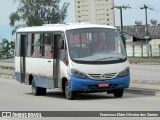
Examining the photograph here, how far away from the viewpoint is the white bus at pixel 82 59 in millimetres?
20502

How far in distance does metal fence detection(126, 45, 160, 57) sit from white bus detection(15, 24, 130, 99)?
5847 cm

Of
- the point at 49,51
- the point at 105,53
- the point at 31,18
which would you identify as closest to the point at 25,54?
the point at 49,51

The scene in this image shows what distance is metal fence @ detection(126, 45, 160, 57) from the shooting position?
266 ft

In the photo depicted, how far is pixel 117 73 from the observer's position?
20.8 metres

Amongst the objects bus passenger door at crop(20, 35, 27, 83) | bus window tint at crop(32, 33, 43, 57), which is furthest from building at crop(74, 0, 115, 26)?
bus window tint at crop(32, 33, 43, 57)

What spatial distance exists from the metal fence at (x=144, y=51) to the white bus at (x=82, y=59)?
2302 inches

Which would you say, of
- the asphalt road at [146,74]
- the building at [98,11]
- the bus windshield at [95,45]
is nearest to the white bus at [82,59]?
the bus windshield at [95,45]

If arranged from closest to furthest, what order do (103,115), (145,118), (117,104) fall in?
1. (145,118)
2. (103,115)
3. (117,104)

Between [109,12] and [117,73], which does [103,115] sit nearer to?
[117,73]

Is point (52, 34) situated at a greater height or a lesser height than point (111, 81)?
greater

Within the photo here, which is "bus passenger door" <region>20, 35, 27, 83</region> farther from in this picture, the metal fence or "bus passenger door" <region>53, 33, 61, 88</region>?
the metal fence

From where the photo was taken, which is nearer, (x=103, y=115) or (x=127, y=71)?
(x=103, y=115)

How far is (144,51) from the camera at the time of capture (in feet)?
274

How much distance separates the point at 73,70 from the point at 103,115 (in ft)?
18.3
